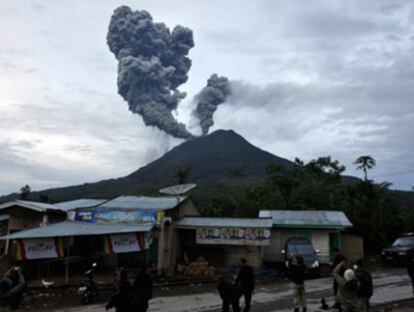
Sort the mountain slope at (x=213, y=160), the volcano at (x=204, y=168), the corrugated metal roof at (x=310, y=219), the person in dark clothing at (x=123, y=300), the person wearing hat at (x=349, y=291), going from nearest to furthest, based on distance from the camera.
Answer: the person in dark clothing at (x=123, y=300)
the person wearing hat at (x=349, y=291)
the corrugated metal roof at (x=310, y=219)
the volcano at (x=204, y=168)
the mountain slope at (x=213, y=160)

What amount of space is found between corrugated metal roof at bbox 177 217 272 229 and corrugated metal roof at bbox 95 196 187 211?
46.4 inches

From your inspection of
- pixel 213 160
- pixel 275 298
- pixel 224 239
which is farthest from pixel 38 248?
pixel 213 160

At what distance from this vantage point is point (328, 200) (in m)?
34.0

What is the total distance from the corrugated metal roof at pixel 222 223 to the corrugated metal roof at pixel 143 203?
118 cm

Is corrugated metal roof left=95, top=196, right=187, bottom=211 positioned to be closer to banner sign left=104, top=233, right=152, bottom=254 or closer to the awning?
banner sign left=104, top=233, right=152, bottom=254

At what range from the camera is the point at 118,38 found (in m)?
99.4

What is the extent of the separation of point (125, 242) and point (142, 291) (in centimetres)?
1071

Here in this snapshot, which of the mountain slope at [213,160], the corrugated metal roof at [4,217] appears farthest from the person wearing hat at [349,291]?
Result: the mountain slope at [213,160]

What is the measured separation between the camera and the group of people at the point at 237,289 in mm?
9242

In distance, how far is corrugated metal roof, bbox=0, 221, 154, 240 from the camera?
54.1 feet

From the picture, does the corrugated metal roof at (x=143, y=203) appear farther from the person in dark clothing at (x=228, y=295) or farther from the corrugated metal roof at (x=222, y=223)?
the person in dark clothing at (x=228, y=295)

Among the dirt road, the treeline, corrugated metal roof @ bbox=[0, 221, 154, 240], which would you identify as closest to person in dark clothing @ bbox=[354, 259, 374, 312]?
the dirt road

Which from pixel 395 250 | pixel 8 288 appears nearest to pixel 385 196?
pixel 395 250

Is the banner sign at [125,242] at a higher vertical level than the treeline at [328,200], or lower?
lower
